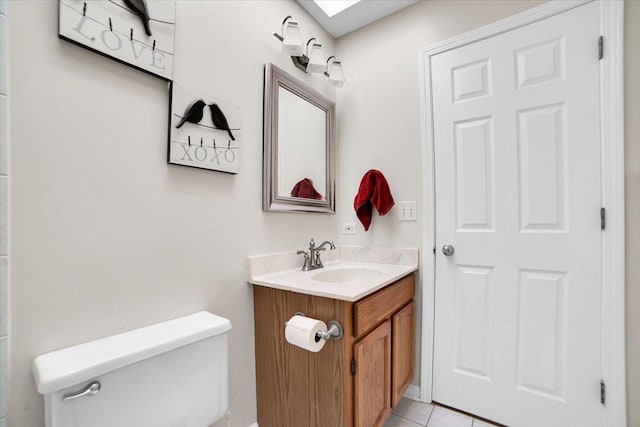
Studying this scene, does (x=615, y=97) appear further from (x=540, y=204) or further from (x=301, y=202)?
(x=301, y=202)

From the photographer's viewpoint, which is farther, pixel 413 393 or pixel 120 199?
pixel 413 393

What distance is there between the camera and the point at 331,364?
1127 millimetres

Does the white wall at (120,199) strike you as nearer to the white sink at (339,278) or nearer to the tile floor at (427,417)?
the white sink at (339,278)

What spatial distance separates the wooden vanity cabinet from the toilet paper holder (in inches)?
0.7

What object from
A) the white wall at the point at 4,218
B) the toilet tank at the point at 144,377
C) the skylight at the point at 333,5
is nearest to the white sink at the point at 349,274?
the toilet tank at the point at 144,377

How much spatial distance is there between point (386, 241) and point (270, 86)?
46.1 inches

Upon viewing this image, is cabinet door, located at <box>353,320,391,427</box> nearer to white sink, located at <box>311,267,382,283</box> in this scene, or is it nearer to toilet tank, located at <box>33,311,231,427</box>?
white sink, located at <box>311,267,382,283</box>

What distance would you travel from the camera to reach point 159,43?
102 cm

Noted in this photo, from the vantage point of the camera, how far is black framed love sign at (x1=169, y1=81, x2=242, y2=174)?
3.52ft

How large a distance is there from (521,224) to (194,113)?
1645 millimetres

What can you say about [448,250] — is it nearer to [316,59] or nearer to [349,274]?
[349,274]

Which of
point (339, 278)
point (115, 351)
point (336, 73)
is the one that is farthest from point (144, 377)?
point (336, 73)

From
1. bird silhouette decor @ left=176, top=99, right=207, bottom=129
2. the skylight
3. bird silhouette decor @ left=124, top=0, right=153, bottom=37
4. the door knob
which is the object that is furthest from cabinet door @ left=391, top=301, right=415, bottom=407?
the skylight

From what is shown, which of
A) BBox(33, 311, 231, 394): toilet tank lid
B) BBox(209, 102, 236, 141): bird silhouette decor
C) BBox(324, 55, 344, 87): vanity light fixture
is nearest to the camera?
BBox(33, 311, 231, 394): toilet tank lid
